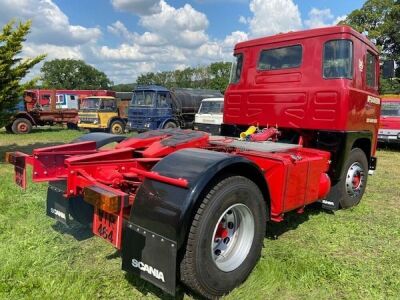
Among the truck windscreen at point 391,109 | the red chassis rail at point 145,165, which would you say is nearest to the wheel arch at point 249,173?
the red chassis rail at point 145,165

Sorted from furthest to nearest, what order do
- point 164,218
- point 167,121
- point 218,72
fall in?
point 218,72
point 167,121
point 164,218

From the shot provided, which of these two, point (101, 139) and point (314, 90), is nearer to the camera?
point (101, 139)

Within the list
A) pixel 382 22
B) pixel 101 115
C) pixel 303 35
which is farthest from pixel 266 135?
pixel 382 22

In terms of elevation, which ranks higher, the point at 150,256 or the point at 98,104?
the point at 98,104

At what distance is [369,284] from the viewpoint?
11.3 ft

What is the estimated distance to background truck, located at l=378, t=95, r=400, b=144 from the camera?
13.8 meters

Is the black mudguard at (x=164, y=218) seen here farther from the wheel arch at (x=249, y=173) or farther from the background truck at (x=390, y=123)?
the background truck at (x=390, y=123)

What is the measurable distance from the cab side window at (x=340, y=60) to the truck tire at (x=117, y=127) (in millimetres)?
17912

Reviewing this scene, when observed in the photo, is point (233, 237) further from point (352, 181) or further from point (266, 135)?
point (352, 181)

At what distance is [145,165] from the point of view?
4.02 m

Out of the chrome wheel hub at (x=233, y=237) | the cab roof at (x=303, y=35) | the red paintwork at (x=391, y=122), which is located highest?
the cab roof at (x=303, y=35)

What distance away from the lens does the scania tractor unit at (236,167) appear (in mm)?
2768

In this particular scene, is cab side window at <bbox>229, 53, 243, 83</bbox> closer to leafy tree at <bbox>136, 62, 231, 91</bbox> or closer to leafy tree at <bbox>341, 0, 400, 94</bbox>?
leafy tree at <bbox>341, 0, 400, 94</bbox>

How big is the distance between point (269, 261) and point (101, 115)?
62.6 ft
